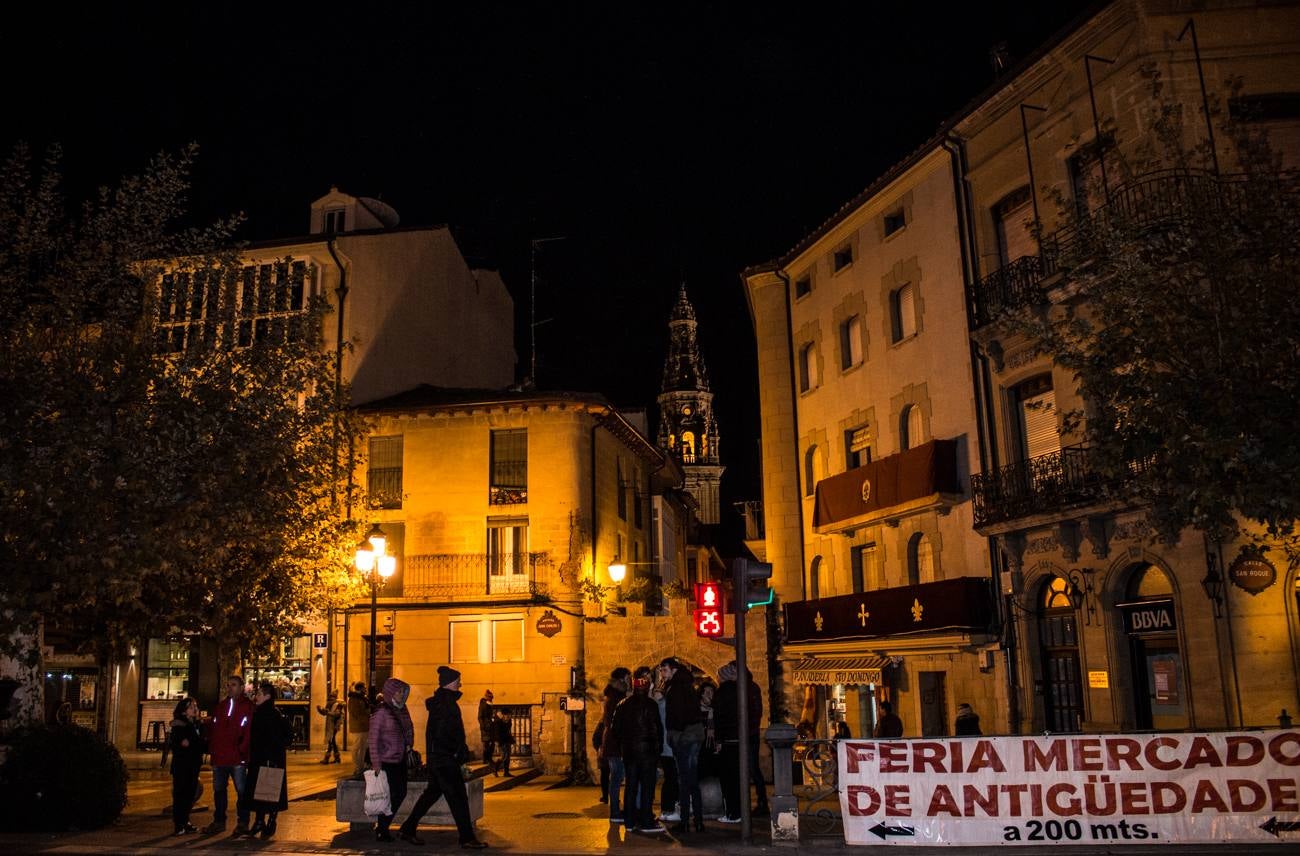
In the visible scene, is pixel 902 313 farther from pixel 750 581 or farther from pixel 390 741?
pixel 390 741

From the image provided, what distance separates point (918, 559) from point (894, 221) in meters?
8.15

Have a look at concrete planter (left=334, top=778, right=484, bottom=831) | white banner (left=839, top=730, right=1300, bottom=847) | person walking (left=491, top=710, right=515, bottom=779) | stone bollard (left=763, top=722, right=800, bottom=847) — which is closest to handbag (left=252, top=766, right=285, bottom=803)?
concrete planter (left=334, top=778, right=484, bottom=831)

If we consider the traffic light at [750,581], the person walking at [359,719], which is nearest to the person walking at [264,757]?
the traffic light at [750,581]

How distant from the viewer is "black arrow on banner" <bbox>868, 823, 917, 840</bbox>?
11914 millimetres

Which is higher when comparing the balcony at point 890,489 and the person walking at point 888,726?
the balcony at point 890,489

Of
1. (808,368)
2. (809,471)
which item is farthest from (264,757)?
(808,368)

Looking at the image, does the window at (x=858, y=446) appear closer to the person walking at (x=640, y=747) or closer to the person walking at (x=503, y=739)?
the person walking at (x=503, y=739)

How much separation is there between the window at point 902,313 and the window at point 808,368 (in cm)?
401

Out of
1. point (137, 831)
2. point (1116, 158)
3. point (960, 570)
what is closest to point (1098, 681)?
point (960, 570)

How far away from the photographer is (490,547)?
31.4 metres

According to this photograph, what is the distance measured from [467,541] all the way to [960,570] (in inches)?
581

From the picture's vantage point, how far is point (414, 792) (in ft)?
45.3

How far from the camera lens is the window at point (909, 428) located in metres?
24.6

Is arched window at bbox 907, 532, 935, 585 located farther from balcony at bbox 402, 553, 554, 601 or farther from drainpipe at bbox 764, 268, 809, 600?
balcony at bbox 402, 553, 554, 601
